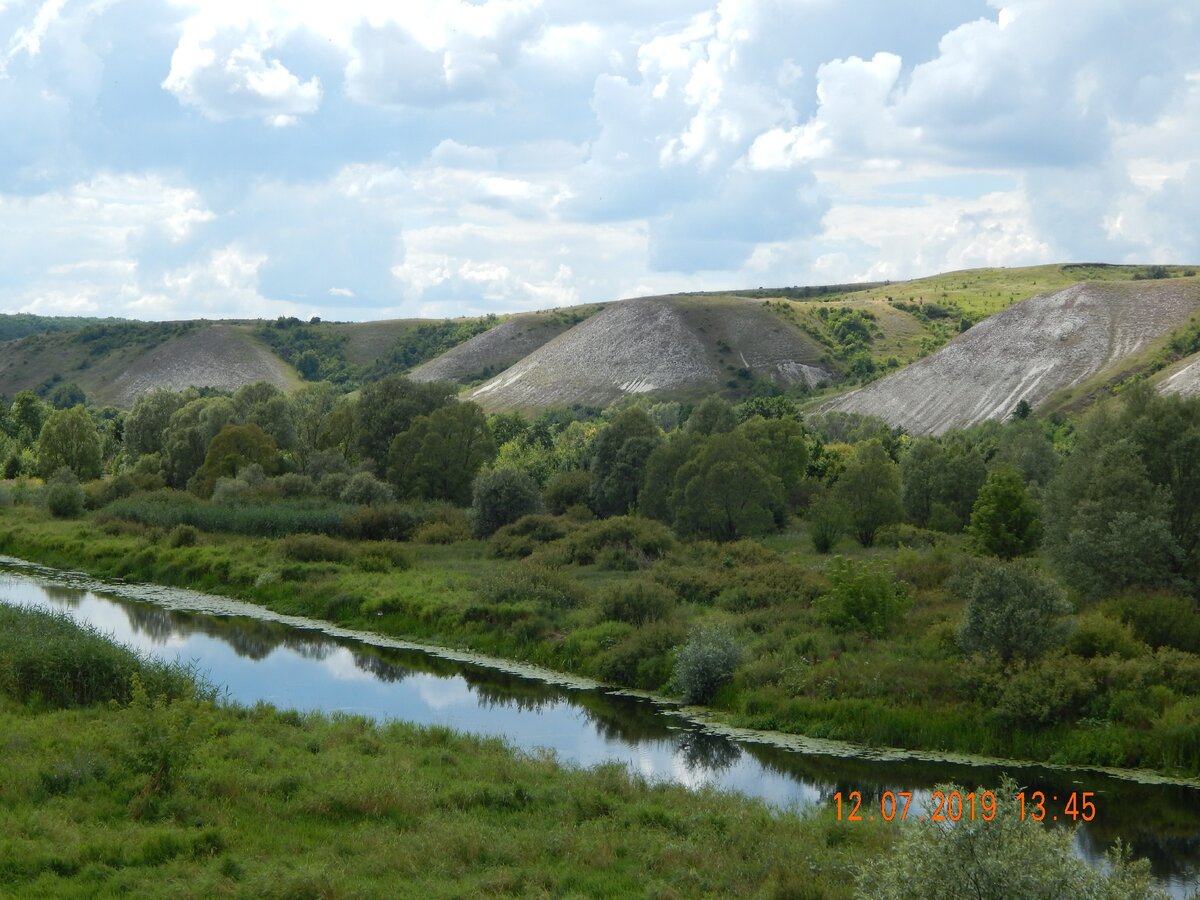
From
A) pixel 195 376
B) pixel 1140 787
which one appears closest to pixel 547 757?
pixel 1140 787

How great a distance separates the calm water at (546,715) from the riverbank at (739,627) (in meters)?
1.33

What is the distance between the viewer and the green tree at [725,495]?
55.2m

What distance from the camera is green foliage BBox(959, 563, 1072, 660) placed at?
28.5 m

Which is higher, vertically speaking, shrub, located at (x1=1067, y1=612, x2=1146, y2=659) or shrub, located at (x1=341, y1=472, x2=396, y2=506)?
shrub, located at (x1=341, y1=472, x2=396, y2=506)

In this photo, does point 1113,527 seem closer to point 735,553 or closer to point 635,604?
point 635,604

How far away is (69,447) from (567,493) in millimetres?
46018

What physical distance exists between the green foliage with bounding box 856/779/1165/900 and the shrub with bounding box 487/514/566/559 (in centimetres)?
4167

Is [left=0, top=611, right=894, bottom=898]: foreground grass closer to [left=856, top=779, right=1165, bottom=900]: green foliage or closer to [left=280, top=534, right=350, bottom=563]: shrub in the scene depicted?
A: [left=856, top=779, right=1165, bottom=900]: green foliage

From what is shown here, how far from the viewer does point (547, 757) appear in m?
24.2

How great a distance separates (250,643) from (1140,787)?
91.8ft

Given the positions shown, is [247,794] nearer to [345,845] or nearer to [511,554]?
[345,845]
